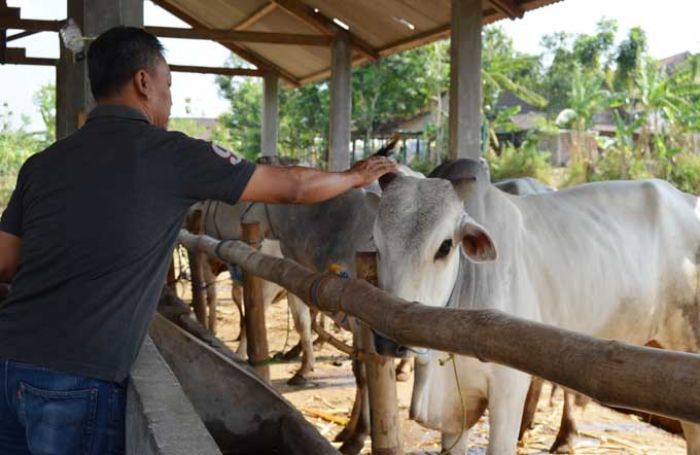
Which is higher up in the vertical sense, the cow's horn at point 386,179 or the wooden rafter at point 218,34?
the wooden rafter at point 218,34

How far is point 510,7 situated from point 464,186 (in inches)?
189

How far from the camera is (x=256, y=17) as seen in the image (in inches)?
518

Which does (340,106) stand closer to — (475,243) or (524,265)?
(524,265)

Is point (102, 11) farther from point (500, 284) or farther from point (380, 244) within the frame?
point (500, 284)

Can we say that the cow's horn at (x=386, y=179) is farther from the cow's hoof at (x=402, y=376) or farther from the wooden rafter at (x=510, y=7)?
the wooden rafter at (x=510, y=7)

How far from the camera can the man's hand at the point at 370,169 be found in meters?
2.64

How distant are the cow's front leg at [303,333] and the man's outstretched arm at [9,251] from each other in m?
4.59

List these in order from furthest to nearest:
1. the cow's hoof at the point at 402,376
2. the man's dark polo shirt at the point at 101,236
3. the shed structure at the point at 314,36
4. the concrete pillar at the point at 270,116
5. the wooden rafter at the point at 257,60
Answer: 1. the concrete pillar at the point at 270,116
2. the wooden rafter at the point at 257,60
3. the cow's hoof at the point at 402,376
4. the shed structure at the point at 314,36
5. the man's dark polo shirt at the point at 101,236

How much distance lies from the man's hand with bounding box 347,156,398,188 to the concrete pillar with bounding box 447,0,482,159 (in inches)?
190

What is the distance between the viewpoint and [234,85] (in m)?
37.9

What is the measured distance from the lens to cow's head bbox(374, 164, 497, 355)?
3.18 meters

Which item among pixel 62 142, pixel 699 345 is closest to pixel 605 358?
pixel 62 142

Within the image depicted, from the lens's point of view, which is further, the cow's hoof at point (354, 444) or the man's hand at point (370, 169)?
the cow's hoof at point (354, 444)

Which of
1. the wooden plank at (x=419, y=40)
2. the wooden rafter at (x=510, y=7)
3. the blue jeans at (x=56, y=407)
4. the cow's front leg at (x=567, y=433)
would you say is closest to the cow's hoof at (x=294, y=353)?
the cow's front leg at (x=567, y=433)
